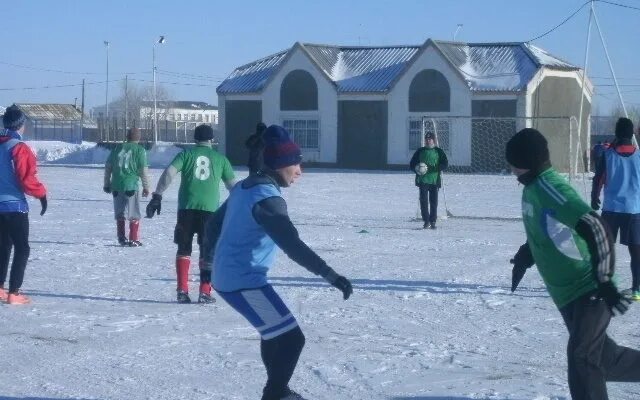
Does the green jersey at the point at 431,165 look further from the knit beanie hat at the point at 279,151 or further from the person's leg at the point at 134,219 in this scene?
the knit beanie hat at the point at 279,151

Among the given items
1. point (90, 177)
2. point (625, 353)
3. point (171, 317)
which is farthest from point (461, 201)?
point (625, 353)

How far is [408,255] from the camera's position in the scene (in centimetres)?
1523

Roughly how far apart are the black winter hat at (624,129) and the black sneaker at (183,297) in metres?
4.57

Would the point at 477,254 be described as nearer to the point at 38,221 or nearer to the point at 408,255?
the point at 408,255

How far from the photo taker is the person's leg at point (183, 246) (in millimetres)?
10711

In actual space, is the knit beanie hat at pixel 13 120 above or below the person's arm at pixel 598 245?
above

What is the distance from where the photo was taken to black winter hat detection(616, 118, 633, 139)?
34.9 feet

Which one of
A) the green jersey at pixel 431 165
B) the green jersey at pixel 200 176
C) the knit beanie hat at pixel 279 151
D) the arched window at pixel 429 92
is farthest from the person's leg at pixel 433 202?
the arched window at pixel 429 92

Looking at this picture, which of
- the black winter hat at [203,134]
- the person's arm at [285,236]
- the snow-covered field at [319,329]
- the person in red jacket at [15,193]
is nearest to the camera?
the person's arm at [285,236]

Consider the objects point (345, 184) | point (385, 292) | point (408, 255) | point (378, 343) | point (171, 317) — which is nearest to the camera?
point (378, 343)

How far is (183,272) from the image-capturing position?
10695 mm

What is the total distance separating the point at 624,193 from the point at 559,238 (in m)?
5.55

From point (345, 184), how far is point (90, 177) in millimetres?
9399

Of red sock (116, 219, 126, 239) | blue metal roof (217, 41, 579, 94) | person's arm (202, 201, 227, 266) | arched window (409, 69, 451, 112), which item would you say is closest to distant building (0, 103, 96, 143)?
blue metal roof (217, 41, 579, 94)
